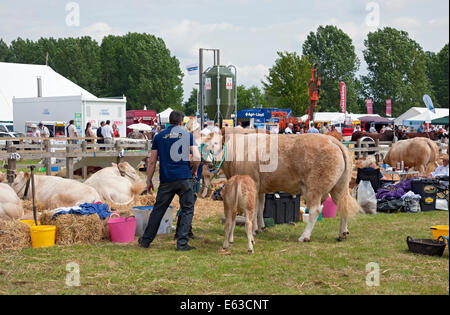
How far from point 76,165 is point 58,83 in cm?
2649

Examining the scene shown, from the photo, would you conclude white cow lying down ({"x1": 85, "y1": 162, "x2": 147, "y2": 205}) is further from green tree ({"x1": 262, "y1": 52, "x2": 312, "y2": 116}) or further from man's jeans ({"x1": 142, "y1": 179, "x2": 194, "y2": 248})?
green tree ({"x1": 262, "y1": 52, "x2": 312, "y2": 116})

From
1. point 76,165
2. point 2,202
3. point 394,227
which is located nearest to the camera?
point 2,202

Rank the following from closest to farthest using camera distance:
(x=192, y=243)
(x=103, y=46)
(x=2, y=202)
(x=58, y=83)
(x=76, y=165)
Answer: (x=192, y=243), (x=2, y=202), (x=76, y=165), (x=58, y=83), (x=103, y=46)

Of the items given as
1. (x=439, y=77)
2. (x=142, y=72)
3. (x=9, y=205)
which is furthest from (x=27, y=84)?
(x=439, y=77)

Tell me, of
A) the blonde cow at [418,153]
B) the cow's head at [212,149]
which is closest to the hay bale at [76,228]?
the cow's head at [212,149]

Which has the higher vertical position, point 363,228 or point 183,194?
point 183,194

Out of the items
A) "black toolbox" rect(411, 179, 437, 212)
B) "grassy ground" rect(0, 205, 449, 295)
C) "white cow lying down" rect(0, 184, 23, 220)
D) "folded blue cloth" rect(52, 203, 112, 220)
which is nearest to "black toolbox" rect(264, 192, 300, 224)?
"grassy ground" rect(0, 205, 449, 295)

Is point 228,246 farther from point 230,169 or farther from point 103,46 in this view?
point 103,46

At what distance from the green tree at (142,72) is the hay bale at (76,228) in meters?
59.4

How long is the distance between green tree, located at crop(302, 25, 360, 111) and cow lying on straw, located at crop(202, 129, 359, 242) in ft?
188

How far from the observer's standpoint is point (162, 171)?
24.1 feet

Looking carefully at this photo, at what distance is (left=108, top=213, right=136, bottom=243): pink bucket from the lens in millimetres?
7762

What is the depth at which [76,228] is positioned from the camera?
25.1 ft
